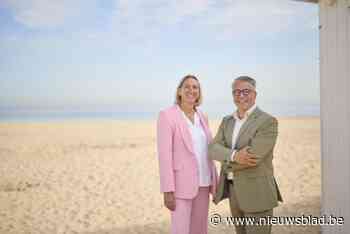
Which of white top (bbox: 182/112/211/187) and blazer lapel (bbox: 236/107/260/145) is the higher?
blazer lapel (bbox: 236/107/260/145)

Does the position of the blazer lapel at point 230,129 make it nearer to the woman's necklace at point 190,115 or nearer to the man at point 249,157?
the man at point 249,157

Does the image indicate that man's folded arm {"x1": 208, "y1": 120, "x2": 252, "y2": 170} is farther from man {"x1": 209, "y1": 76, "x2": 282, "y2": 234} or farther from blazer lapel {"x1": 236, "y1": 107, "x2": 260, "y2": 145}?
blazer lapel {"x1": 236, "y1": 107, "x2": 260, "y2": 145}

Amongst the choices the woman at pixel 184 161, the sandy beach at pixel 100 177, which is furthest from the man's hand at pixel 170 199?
the sandy beach at pixel 100 177

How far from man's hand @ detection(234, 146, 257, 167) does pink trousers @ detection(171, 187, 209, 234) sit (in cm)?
41

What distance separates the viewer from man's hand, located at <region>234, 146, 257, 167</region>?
7.61 feet

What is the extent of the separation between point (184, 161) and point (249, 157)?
45cm

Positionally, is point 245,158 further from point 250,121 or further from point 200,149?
point 200,149

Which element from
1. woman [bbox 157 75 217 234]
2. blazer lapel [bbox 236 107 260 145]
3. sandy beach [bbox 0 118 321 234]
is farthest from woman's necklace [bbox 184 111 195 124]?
sandy beach [bbox 0 118 321 234]

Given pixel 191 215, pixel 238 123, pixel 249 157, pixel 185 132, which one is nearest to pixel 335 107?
pixel 238 123

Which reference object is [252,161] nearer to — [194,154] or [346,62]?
[194,154]

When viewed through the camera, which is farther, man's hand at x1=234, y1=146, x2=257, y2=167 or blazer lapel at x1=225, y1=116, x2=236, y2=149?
blazer lapel at x1=225, y1=116, x2=236, y2=149

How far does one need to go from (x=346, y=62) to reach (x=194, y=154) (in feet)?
4.48

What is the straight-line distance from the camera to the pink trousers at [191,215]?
8.45 ft

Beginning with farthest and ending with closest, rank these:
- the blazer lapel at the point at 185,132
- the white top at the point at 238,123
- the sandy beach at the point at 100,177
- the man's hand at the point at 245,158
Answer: the sandy beach at the point at 100,177 < the blazer lapel at the point at 185,132 < the white top at the point at 238,123 < the man's hand at the point at 245,158
